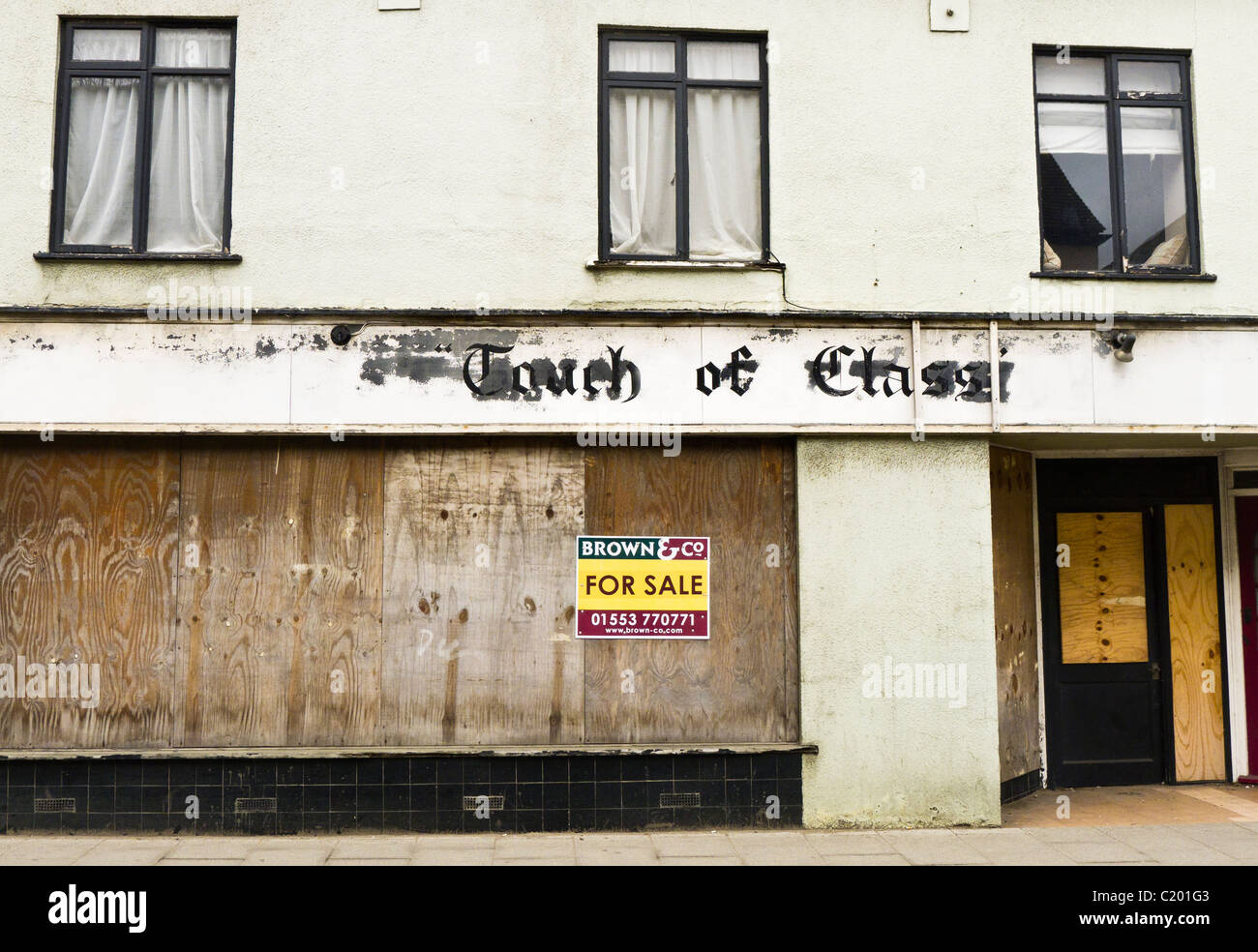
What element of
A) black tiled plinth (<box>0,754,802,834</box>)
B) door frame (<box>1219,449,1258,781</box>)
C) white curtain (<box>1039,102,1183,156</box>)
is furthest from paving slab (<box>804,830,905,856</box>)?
white curtain (<box>1039,102,1183,156</box>)

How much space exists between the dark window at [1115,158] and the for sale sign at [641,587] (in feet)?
13.4

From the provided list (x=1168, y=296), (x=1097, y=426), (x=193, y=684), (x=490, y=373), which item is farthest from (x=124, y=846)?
(x=1168, y=296)

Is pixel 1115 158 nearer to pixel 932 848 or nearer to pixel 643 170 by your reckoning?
pixel 643 170

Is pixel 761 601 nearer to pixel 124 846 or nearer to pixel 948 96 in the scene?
pixel 948 96

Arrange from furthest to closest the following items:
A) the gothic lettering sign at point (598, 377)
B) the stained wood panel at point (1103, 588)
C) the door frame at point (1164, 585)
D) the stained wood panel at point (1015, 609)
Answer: the stained wood panel at point (1103, 588), the door frame at point (1164, 585), the stained wood panel at point (1015, 609), the gothic lettering sign at point (598, 377)

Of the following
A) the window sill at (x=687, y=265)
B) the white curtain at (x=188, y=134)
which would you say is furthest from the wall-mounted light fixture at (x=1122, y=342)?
the white curtain at (x=188, y=134)

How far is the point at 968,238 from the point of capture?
27.7 feet

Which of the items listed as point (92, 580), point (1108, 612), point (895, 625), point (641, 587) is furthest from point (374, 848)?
point (1108, 612)

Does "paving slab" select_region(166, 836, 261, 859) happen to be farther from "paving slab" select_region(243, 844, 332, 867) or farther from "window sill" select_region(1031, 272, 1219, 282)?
"window sill" select_region(1031, 272, 1219, 282)

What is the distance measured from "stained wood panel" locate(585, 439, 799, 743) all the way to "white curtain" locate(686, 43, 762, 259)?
1976 mm

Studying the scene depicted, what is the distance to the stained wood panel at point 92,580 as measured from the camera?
7.99 meters

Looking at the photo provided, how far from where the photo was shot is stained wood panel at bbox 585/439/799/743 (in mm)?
8156

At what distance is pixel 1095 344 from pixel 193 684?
300 inches

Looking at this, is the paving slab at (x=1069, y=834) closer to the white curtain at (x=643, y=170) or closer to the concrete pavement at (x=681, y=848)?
the concrete pavement at (x=681, y=848)
